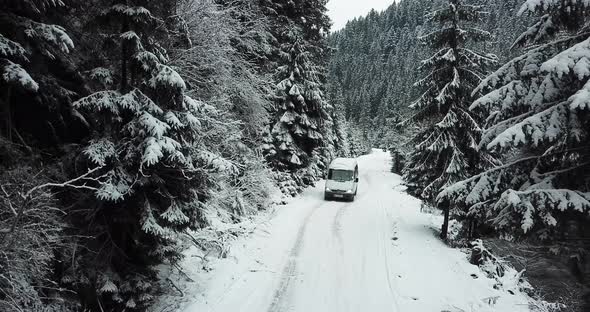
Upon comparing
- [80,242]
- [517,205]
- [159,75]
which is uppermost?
[159,75]

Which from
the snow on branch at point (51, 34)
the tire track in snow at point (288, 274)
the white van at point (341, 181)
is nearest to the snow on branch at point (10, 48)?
the snow on branch at point (51, 34)

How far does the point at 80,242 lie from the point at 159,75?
368 centimetres

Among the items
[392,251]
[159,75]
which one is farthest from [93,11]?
[392,251]

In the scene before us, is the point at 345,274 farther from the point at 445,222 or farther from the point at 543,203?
the point at 445,222

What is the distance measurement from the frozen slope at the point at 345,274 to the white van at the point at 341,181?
5496 mm

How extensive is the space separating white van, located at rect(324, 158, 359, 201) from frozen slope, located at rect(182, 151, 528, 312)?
550cm

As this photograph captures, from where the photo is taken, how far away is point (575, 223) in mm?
6059

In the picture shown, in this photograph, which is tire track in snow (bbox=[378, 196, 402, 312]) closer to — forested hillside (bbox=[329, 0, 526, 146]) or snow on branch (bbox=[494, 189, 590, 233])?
snow on branch (bbox=[494, 189, 590, 233])

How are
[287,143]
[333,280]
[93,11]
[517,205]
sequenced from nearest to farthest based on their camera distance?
[517,205]
[93,11]
[333,280]
[287,143]

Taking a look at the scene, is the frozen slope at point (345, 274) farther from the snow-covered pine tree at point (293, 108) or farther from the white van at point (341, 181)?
the snow-covered pine tree at point (293, 108)

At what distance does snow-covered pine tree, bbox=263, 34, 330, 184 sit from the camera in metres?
21.5

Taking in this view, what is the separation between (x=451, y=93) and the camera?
14.1 metres

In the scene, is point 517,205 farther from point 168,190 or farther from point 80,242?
point 80,242

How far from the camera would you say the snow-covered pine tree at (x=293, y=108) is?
21.5 metres
